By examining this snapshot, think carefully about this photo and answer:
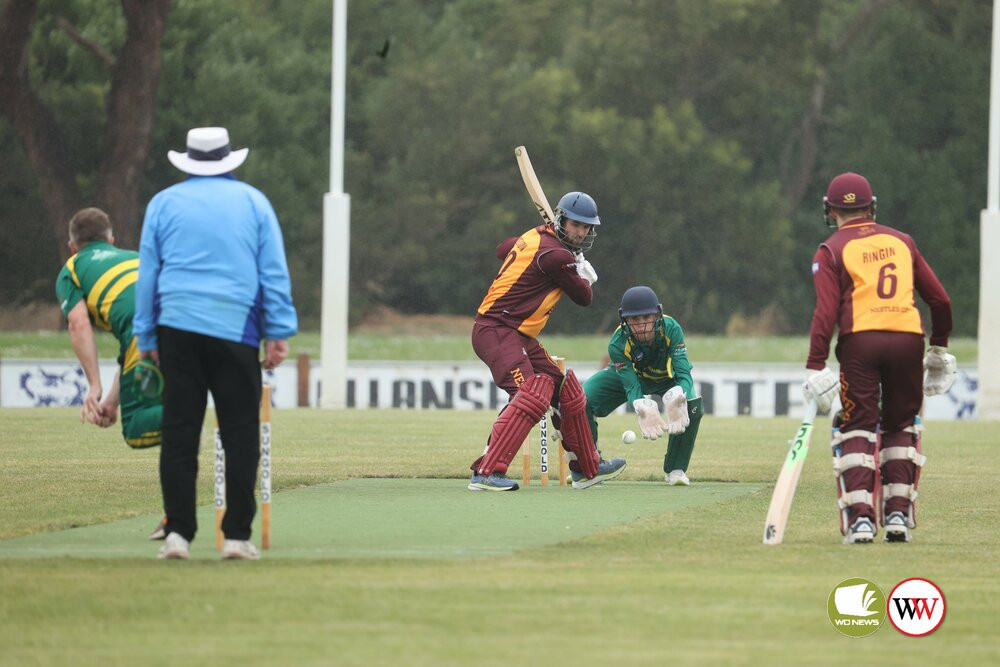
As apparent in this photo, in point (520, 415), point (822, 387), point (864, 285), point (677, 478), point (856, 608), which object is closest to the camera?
point (856, 608)

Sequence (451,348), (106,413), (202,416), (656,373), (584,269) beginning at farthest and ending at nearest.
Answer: (451,348) < (656,373) < (584,269) < (106,413) < (202,416)

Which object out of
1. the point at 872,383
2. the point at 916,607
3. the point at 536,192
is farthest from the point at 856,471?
the point at 536,192

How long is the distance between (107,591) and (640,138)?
138 feet

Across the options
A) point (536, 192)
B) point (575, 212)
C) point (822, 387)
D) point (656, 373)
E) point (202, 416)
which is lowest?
point (656, 373)

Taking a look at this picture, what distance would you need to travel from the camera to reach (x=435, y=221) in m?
50.0

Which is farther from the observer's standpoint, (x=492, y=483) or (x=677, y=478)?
(x=677, y=478)

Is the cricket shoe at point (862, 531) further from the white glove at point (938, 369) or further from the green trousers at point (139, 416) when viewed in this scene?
the green trousers at point (139, 416)

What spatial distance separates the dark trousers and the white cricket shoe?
1.1 inches

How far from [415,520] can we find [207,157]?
Result: 278 centimetres

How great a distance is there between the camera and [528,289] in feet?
42.2

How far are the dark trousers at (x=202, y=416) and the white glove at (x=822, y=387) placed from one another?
8.96 ft

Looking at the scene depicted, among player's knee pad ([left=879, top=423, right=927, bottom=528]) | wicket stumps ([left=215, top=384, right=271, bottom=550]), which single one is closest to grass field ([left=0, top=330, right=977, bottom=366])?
player's knee pad ([left=879, top=423, right=927, bottom=528])

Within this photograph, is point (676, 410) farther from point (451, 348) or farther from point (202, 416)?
point (451, 348)

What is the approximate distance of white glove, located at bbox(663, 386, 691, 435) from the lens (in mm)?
13430
